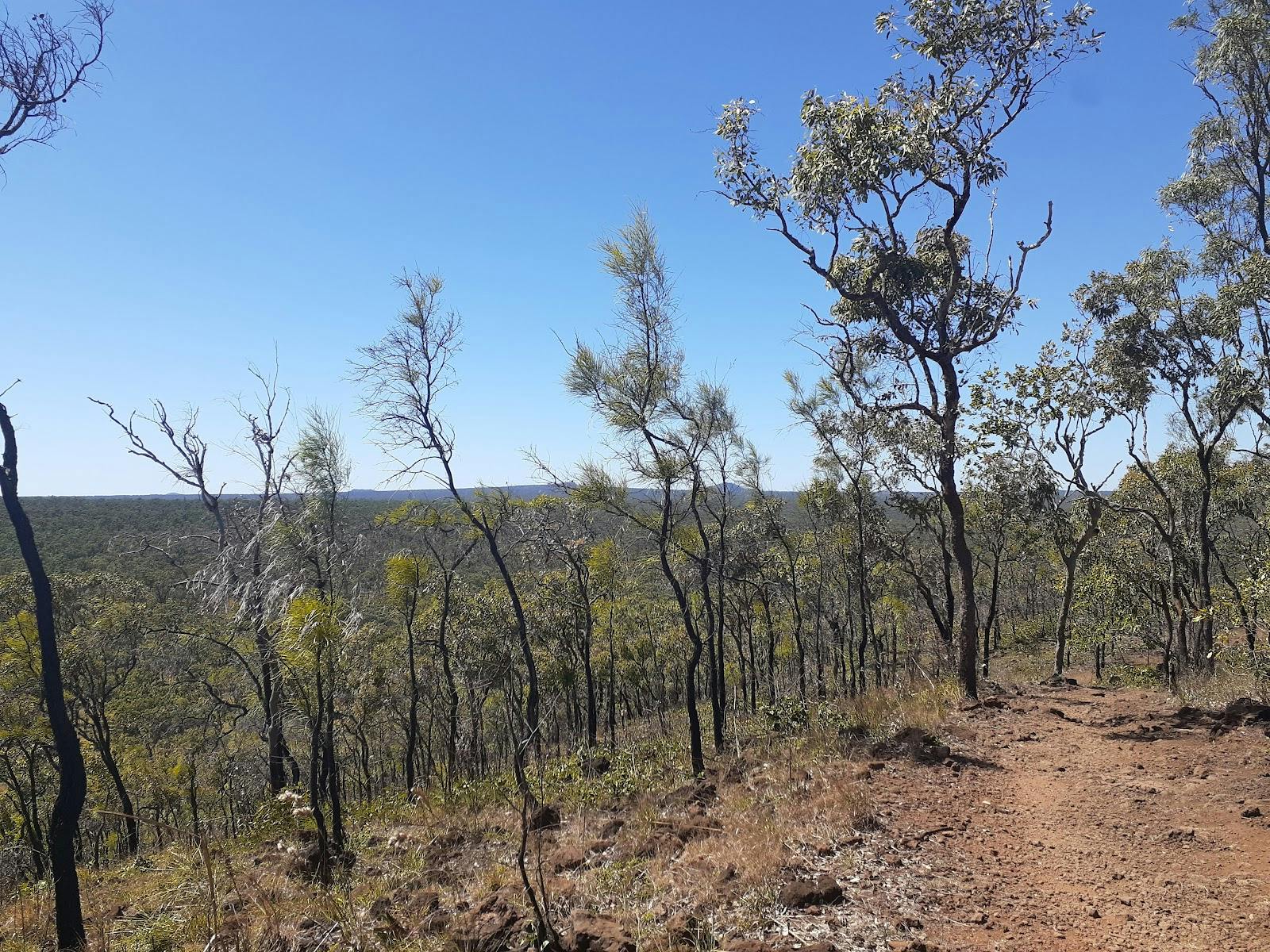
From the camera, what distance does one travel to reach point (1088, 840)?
569 cm

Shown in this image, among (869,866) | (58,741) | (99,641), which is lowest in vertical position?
(99,641)

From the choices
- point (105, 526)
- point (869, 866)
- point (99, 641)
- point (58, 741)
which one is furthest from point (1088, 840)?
point (105, 526)

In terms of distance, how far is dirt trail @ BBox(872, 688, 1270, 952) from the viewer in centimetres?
435

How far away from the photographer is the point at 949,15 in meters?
9.98

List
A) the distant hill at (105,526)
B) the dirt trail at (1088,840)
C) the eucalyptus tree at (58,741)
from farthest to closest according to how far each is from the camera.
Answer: the distant hill at (105,526), the eucalyptus tree at (58,741), the dirt trail at (1088,840)

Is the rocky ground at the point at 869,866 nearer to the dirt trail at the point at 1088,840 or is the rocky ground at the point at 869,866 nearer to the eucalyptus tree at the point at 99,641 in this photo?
the dirt trail at the point at 1088,840

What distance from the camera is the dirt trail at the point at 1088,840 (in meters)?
4.35

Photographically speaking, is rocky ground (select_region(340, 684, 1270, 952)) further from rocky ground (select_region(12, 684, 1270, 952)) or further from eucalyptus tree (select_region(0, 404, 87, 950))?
eucalyptus tree (select_region(0, 404, 87, 950))

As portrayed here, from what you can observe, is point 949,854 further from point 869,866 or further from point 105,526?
point 105,526

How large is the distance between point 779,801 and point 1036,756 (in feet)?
11.8

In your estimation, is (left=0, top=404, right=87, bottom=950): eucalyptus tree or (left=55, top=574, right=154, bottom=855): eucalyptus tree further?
(left=55, top=574, right=154, bottom=855): eucalyptus tree

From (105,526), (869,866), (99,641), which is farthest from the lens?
(105,526)

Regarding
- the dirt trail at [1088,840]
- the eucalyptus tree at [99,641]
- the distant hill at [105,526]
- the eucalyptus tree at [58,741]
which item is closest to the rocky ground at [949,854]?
the dirt trail at [1088,840]

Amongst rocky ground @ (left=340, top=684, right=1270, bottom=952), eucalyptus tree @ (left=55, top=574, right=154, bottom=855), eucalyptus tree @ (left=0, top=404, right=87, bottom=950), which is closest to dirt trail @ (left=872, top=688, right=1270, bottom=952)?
rocky ground @ (left=340, top=684, right=1270, bottom=952)
